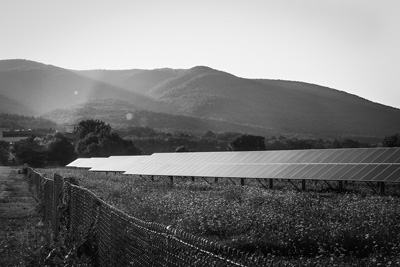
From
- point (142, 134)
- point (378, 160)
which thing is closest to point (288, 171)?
point (378, 160)

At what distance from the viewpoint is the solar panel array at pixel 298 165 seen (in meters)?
27.7

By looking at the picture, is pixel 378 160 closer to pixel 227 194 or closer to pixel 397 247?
pixel 227 194

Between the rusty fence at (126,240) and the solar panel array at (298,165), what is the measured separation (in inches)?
652

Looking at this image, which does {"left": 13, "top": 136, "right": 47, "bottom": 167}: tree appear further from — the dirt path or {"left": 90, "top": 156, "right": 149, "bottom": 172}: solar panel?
the dirt path

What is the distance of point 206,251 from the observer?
5059 mm

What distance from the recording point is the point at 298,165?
106ft

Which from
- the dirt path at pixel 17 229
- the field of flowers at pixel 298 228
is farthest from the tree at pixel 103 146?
the field of flowers at pixel 298 228

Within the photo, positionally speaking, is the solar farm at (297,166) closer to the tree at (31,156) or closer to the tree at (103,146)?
the tree at (31,156)

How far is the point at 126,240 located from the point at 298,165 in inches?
973

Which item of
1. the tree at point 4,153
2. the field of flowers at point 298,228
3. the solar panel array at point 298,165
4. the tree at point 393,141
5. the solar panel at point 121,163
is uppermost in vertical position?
the tree at point 393,141

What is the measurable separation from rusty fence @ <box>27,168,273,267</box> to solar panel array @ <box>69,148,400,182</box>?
54.3 ft

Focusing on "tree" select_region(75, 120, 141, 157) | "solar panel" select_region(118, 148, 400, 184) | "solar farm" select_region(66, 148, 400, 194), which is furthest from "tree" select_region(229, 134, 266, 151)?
"solar panel" select_region(118, 148, 400, 184)

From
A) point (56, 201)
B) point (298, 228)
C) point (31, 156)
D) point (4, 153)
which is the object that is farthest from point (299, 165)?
point (4, 153)

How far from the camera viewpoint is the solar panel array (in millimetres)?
27703
